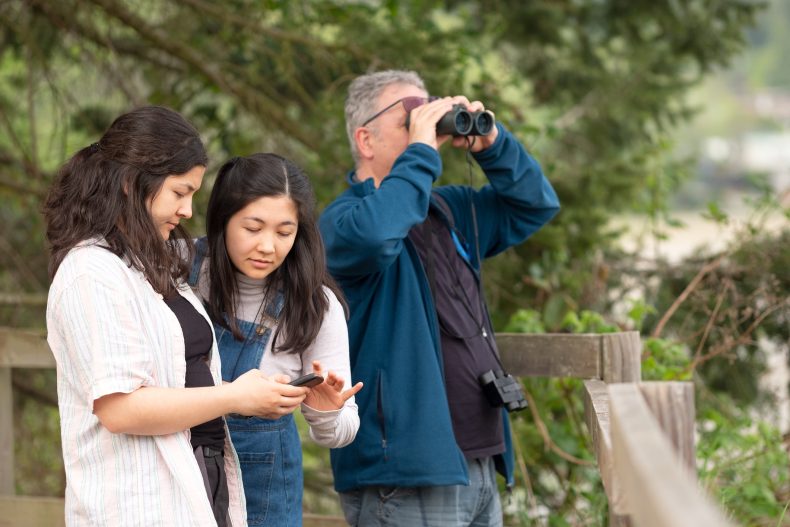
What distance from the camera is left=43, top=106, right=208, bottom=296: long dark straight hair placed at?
A: 79.8 inches

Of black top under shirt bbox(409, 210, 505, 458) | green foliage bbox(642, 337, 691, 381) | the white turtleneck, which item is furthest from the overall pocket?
green foliage bbox(642, 337, 691, 381)

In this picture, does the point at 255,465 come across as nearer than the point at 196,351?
No

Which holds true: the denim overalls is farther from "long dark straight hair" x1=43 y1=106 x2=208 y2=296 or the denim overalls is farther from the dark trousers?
"long dark straight hair" x1=43 y1=106 x2=208 y2=296

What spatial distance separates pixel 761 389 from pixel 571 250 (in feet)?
4.11

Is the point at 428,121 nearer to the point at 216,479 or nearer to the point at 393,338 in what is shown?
the point at 393,338

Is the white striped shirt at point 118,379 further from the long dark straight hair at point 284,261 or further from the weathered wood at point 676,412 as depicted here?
the weathered wood at point 676,412

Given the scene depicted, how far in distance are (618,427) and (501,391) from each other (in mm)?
1213

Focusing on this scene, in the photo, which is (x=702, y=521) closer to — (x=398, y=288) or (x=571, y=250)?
(x=398, y=288)

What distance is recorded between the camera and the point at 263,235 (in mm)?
2361

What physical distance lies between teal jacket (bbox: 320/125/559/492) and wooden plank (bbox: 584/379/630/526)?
355 mm

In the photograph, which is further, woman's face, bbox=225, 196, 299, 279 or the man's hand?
the man's hand

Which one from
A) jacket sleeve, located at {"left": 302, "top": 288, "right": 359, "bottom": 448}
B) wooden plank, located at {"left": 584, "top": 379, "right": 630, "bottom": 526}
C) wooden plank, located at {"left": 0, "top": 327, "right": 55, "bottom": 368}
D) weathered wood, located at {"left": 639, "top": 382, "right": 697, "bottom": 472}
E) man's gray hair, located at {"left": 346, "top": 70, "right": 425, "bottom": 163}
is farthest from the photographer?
wooden plank, located at {"left": 0, "top": 327, "right": 55, "bottom": 368}

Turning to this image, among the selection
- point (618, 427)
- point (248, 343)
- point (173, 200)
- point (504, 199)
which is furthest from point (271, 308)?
point (618, 427)

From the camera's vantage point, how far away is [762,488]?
13.0 ft
